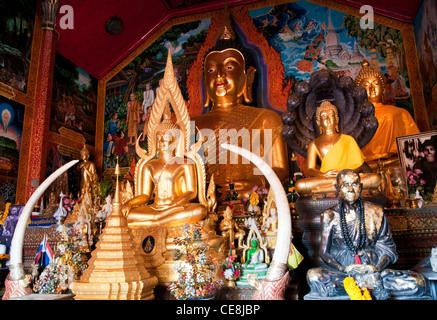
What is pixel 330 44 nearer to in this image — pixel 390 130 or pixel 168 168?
pixel 390 130

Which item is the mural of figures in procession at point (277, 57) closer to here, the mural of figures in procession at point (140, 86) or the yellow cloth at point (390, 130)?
the mural of figures in procession at point (140, 86)

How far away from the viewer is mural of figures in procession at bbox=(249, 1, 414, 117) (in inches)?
216

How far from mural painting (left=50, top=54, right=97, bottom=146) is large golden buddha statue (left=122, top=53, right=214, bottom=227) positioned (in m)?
2.65

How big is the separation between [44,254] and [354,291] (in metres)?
3.16

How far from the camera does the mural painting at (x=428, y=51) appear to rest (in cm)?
467

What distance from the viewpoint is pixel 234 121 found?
567cm

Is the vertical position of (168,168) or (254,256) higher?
(168,168)

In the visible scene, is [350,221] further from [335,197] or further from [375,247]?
[335,197]

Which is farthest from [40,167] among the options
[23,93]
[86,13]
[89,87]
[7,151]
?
[86,13]

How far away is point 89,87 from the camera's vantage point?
7.08 m

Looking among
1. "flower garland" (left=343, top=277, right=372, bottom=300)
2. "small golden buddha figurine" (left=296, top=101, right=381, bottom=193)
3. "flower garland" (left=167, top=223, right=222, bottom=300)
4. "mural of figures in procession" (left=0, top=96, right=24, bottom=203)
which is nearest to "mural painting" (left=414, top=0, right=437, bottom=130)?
"small golden buddha figurine" (left=296, top=101, right=381, bottom=193)

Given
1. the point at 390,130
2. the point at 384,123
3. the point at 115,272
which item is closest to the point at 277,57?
the point at 384,123

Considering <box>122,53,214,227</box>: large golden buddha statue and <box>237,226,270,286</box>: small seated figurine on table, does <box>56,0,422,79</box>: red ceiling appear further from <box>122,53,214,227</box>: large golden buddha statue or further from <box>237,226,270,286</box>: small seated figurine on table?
<box>237,226,270,286</box>: small seated figurine on table

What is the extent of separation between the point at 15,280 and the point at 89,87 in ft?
16.3
